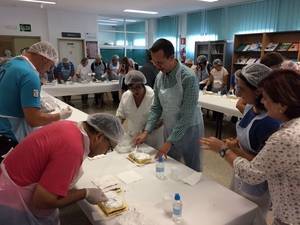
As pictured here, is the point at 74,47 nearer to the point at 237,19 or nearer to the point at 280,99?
the point at 237,19

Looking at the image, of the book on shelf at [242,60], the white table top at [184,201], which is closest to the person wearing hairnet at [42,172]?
the white table top at [184,201]

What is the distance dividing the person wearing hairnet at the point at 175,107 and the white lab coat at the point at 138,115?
128mm

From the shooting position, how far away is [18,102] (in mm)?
1657

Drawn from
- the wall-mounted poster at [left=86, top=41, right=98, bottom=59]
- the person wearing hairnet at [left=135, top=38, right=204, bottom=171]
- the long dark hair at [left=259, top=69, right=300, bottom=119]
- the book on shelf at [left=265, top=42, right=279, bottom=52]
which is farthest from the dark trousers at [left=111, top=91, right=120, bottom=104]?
the long dark hair at [left=259, top=69, right=300, bottom=119]

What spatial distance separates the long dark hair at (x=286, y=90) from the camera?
2.98ft

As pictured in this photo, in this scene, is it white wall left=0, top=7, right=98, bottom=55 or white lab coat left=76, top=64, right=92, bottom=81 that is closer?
white lab coat left=76, top=64, right=92, bottom=81

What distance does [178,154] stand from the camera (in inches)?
79.4

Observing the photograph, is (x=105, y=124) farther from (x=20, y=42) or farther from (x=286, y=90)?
(x=20, y=42)

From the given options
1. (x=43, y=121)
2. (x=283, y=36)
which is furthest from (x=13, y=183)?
(x=283, y=36)

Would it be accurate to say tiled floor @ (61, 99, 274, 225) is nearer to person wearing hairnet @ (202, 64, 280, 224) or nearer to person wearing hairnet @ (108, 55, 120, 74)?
person wearing hairnet @ (202, 64, 280, 224)

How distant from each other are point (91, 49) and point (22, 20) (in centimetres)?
237

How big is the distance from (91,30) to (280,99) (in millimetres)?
8959

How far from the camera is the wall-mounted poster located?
9040 millimetres

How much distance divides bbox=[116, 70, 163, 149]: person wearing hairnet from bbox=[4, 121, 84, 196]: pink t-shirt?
1.15 m
